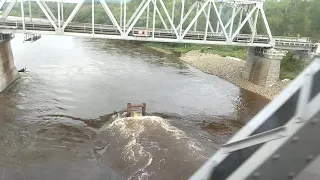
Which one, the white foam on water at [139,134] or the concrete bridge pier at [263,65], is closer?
the white foam on water at [139,134]

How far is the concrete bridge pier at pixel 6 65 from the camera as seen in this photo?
90.6ft

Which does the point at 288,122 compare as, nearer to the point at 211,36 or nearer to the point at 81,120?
the point at 81,120

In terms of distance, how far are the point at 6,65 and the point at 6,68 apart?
31cm

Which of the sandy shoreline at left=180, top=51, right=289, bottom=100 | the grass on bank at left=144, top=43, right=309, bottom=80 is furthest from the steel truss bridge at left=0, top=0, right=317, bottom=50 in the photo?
the sandy shoreline at left=180, top=51, right=289, bottom=100

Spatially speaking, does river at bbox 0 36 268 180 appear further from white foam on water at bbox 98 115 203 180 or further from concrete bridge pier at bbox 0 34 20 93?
concrete bridge pier at bbox 0 34 20 93

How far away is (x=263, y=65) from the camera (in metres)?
34.4

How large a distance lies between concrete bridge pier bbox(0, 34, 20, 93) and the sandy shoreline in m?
23.5

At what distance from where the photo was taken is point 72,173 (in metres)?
15.1

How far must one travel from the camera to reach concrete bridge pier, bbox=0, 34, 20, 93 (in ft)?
90.6

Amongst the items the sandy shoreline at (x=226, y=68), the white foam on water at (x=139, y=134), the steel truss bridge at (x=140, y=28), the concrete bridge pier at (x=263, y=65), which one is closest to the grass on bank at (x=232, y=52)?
the concrete bridge pier at (x=263, y=65)

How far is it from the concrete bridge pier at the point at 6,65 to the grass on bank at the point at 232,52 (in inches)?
1157

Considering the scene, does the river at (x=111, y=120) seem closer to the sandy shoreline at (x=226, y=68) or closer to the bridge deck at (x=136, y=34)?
the sandy shoreline at (x=226, y=68)

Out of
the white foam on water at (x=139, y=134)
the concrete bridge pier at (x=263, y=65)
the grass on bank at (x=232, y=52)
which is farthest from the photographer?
the grass on bank at (x=232, y=52)

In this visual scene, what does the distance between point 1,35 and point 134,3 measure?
65201 millimetres
